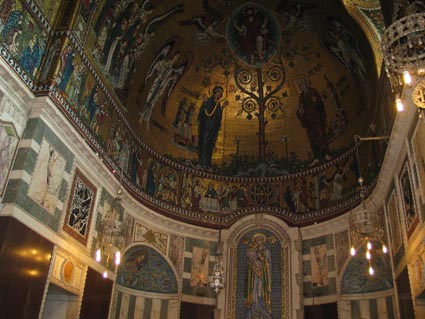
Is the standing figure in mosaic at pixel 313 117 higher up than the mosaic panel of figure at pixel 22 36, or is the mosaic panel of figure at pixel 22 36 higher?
the standing figure in mosaic at pixel 313 117

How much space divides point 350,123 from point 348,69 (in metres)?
2.20

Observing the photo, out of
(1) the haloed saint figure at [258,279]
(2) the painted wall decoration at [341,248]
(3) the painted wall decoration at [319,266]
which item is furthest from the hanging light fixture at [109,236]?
(2) the painted wall decoration at [341,248]

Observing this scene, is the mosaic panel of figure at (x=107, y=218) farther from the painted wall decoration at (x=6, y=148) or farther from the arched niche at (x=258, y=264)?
the arched niche at (x=258, y=264)

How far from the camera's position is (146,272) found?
17000 mm

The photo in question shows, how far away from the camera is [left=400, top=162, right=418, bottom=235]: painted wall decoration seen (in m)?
11.2

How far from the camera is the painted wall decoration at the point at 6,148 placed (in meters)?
10.5

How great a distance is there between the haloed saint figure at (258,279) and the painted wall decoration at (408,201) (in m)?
7.13

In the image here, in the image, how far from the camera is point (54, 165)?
12.2 metres

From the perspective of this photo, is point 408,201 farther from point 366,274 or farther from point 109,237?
point 109,237

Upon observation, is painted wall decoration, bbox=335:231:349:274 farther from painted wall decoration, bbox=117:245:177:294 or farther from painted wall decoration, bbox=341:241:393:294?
painted wall decoration, bbox=117:245:177:294

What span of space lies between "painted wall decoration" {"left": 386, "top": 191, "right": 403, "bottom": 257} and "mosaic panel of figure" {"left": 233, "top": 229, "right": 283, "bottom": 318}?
543 cm

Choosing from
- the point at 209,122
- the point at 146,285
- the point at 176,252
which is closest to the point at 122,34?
the point at 209,122

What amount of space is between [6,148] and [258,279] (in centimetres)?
1087

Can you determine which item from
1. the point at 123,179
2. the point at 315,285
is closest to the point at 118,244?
the point at 123,179
